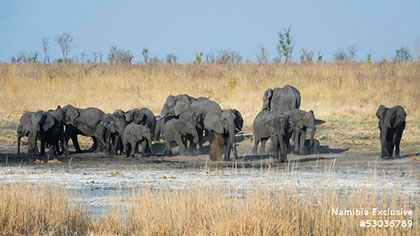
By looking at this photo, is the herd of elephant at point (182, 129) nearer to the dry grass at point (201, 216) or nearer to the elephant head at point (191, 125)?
the elephant head at point (191, 125)

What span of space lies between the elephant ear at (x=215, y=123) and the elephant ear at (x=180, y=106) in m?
5.59

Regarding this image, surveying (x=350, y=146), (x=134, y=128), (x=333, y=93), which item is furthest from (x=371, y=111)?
(x=134, y=128)

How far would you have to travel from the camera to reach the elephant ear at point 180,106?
29.3 meters

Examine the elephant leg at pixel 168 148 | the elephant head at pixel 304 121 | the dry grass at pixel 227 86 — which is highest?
the dry grass at pixel 227 86

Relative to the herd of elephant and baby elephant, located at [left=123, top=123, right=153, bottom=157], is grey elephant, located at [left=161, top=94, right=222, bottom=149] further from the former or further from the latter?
baby elephant, located at [left=123, top=123, right=153, bottom=157]

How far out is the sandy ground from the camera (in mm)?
15680

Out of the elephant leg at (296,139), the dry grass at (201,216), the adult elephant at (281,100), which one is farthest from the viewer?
the adult elephant at (281,100)

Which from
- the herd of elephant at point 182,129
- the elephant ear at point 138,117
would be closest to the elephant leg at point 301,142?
the herd of elephant at point 182,129

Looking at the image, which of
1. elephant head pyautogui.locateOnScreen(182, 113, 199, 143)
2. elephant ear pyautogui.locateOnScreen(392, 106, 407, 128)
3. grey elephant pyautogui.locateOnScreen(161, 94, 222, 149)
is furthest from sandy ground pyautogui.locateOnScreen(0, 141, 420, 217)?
grey elephant pyautogui.locateOnScreen(161, 94, 222, 149)

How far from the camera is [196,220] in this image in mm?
12219

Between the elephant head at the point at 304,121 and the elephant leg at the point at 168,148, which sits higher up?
the elephant head at the point at 304,121

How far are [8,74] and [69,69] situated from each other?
125 inches

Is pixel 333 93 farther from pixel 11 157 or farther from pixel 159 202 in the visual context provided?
pixel 159 202

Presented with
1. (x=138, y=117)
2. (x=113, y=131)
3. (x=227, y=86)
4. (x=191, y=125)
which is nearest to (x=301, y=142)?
(x=191, y=125)
